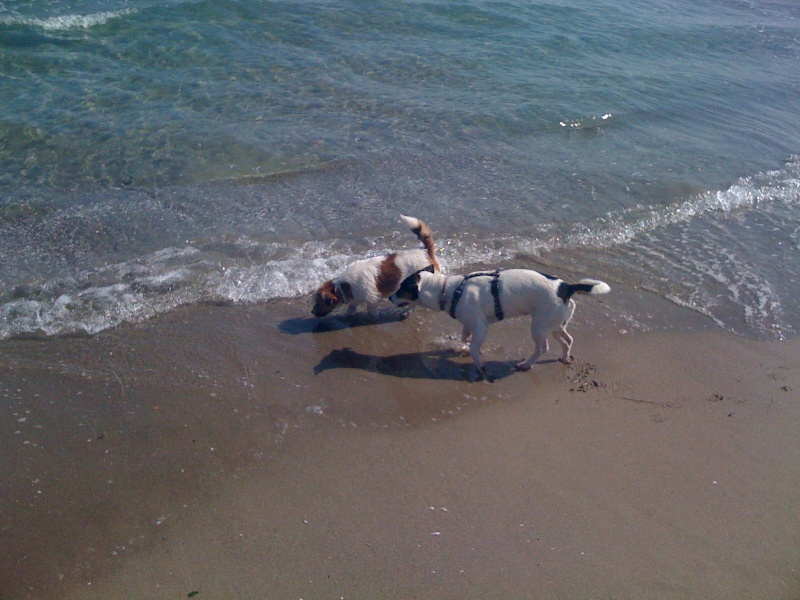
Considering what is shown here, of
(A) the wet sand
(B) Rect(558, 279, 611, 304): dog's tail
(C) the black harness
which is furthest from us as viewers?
(C) the black harness

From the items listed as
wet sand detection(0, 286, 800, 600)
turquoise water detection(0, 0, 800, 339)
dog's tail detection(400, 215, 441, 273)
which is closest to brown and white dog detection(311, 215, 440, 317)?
dog's tail detection(400, 215, 441, 273)

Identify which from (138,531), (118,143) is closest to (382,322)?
(138,531)

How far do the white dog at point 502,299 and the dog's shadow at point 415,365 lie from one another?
0.51ft

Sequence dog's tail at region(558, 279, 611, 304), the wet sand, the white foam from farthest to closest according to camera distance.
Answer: the white foam < dog's tail at region(558, 279, 611, 304) < the wet sand

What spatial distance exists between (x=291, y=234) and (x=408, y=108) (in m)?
5.17

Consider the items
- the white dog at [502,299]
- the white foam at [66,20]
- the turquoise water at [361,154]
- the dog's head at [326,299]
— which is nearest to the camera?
the white dog at [502,299]

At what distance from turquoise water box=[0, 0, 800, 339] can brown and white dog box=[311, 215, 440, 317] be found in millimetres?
738

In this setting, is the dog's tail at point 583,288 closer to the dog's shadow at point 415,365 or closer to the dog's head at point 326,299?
the dog's shadow at point 415,365

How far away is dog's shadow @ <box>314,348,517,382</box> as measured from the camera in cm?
659

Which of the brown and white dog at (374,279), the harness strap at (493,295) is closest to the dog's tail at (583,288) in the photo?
the harness strap at (493,295)

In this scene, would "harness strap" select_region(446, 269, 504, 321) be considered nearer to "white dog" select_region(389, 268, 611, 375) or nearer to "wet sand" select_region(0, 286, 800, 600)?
"white dog" select_region(389, 268, 611, 375)

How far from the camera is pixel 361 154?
11156 mm

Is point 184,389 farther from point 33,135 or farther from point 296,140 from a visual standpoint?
point 33,135

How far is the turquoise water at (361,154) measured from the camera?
26.9ft
